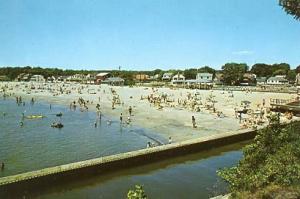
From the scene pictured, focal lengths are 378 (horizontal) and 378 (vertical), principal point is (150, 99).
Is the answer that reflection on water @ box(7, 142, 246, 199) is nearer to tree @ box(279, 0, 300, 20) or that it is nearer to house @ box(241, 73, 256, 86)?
tree @ box(279, 0, 300, 20)

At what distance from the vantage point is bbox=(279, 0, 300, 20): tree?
78.0 ft

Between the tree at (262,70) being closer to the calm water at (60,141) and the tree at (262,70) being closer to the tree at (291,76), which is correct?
the tree at (291,76)

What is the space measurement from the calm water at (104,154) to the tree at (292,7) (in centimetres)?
1205

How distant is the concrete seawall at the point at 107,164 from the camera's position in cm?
2352

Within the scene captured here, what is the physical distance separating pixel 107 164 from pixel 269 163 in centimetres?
1391

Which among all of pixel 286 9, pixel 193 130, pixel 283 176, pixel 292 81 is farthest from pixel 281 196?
pixel 292 81

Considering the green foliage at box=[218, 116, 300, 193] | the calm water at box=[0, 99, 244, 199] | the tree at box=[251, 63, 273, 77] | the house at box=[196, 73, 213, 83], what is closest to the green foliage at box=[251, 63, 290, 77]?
the tree at box=[251, 63, 273, 77]

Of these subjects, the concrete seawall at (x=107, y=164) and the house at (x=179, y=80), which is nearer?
the concrete seawall at (x=107, y=164)

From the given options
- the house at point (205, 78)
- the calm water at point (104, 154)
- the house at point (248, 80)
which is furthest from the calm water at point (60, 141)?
the house at point (205, 78)

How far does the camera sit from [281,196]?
14891 mm

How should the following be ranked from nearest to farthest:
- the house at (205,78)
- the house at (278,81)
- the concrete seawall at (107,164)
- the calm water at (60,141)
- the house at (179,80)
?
the concrete seawall at (107,164) → the calm water at (60,141) → the house at (278,81) → the house at (205,78) → the house at (179,80)

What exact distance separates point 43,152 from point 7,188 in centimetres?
1194

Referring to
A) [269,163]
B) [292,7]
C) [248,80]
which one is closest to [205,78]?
[248,80]

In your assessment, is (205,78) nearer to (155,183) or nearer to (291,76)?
(291,76)
